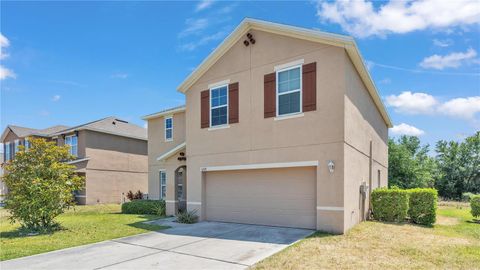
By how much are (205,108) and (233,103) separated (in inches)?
64.6

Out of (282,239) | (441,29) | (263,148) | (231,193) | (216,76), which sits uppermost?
(441,29)

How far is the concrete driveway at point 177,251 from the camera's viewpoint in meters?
7.17

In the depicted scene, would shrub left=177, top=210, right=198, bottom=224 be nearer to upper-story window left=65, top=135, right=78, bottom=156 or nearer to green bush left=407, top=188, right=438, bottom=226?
green bush left=407, top=188, right=438, bottom=226

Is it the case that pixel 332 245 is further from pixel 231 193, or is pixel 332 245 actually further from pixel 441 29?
pixel 441 29

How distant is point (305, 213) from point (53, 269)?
25.5 ft

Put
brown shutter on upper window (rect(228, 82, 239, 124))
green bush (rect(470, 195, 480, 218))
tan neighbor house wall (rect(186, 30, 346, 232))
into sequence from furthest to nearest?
green bush (rect(470, 195, 480, 218)), brown shutter on upper window (rect(228, 82, 239, 124)), tan neighbor house wall (rect(186, 30, 346, 232))

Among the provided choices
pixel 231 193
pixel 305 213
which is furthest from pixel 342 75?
pixel 231 193

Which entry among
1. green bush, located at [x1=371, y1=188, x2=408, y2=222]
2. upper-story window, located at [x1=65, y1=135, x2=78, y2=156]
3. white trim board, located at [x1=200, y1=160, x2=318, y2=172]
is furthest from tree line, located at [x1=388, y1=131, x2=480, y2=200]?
upper-story window, located at [x1=65, y1=135, x2=78, y2=156]

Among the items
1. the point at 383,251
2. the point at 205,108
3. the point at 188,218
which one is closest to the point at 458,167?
the point at 205,108

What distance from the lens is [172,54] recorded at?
1844 centimetres

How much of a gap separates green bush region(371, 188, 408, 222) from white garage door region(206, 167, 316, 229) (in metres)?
3.77

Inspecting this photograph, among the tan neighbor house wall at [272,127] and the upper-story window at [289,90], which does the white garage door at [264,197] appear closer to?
the tan neighbor house wall at [272,127]

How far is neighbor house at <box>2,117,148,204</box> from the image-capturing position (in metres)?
23.9

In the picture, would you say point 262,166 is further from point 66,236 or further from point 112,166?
point 112,166
